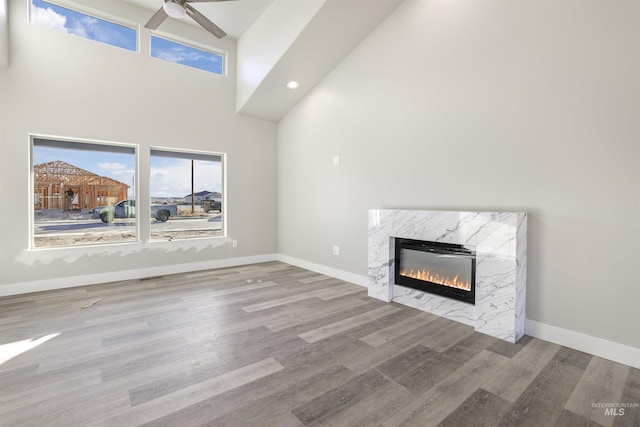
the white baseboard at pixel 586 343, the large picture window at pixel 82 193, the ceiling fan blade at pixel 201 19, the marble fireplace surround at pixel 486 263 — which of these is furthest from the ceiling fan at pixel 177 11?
the white baseboard at pixel 586 343

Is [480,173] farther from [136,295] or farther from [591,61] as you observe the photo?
[136,295]

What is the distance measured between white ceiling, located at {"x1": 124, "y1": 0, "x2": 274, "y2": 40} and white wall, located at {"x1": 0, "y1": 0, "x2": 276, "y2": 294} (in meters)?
0.18

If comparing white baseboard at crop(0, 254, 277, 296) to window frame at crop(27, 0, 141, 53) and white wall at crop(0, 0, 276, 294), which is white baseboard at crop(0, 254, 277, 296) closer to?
white wall at crop(0, 0, 276, 294)

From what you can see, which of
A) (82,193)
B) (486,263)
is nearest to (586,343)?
(486,263)

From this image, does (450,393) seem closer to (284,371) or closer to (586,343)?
(284,371)

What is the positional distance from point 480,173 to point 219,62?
4525 mm

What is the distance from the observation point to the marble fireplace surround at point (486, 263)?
2457mm

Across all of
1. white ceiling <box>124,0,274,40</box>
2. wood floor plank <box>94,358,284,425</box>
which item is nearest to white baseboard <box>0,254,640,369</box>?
wood floor plank <box>94,358,284,425</box>

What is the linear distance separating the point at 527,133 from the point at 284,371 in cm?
269

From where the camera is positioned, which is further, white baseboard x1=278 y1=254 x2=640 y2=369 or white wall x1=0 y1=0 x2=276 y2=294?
white wall x1=0 y1=0 x2=276 y2=294

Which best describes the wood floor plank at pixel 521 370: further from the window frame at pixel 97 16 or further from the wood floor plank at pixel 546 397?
the window frame at pixel 97 16

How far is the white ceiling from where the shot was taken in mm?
4164

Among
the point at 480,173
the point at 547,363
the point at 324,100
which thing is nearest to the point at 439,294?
the point at 547,363

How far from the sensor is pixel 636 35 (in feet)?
6.75
